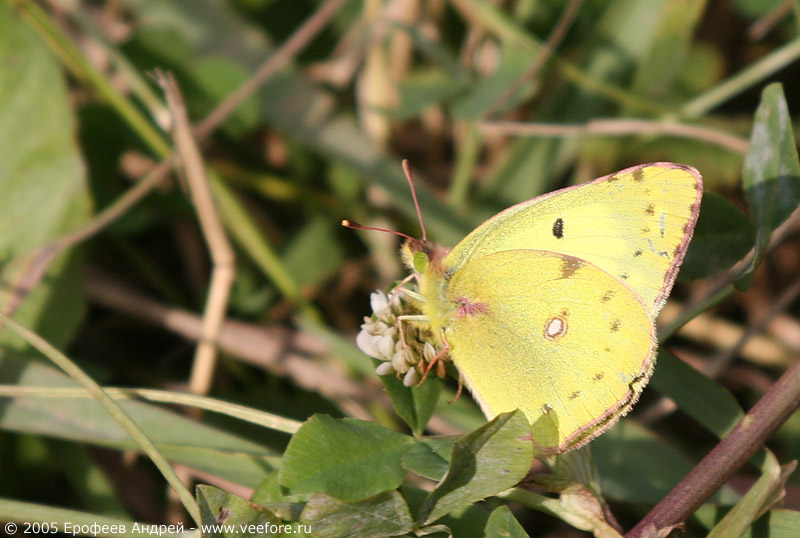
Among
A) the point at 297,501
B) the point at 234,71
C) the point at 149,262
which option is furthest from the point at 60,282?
the point at 297,501

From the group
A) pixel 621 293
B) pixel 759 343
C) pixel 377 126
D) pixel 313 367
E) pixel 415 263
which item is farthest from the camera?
pixel 377 126

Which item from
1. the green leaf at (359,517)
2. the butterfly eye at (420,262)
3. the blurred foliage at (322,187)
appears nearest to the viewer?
the green leaf at (359,517)

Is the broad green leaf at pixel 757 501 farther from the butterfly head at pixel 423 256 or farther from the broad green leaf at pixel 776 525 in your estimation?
the butterfly head at pixel 423 256

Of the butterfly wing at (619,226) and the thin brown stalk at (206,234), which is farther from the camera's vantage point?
the thin brown stalk at (206,234)

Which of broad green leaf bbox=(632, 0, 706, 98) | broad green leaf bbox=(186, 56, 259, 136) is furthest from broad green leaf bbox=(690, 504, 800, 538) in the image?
broad green leaf bbox=(186, 56, 259, 136)

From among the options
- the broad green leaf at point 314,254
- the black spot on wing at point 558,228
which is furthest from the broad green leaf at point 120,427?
the broad green leaf at point 314,254

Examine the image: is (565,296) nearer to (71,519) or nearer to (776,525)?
(776,525)

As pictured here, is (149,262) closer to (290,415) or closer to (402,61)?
(290,415)
